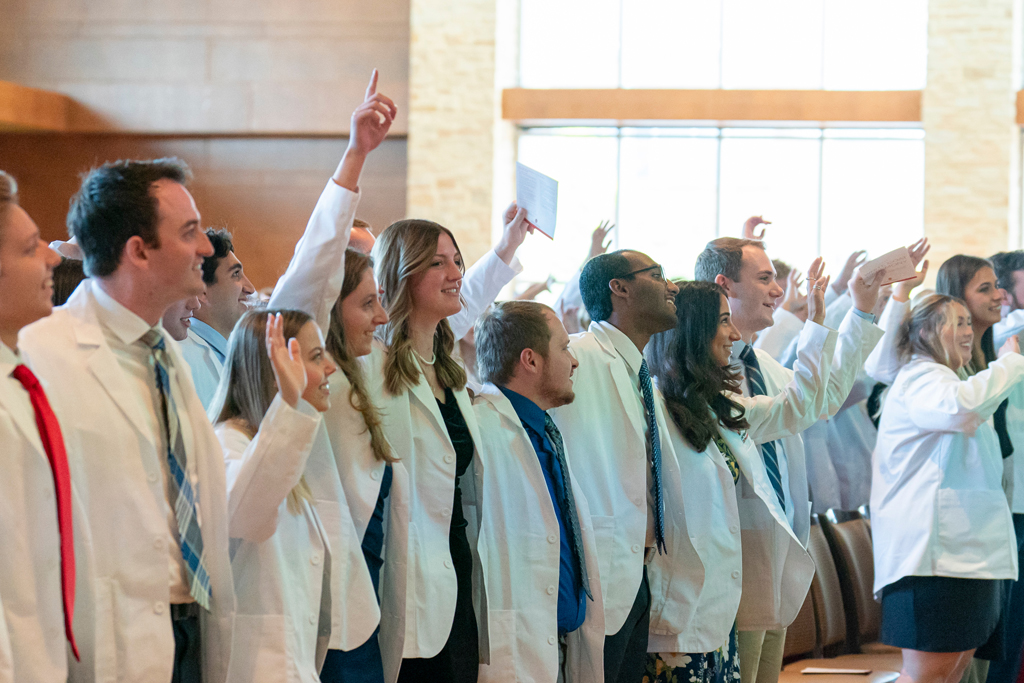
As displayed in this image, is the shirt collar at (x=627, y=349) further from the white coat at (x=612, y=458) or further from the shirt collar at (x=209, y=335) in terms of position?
the shirt collar at (x=209, y=335)

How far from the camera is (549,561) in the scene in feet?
9.43

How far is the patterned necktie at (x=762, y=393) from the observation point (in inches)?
148

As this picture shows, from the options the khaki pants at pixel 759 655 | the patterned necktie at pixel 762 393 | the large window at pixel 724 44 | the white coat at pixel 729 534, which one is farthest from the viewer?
the large window at pixel 724 44

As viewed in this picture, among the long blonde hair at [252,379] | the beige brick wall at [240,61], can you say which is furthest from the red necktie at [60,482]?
the beige brick wall at [240,61]

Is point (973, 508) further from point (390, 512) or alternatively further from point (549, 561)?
point (390, 512)

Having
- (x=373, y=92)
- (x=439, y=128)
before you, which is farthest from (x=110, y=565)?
(x=439, y=128)

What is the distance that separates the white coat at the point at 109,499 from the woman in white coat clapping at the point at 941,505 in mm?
2880

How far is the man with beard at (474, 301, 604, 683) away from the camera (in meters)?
2.80

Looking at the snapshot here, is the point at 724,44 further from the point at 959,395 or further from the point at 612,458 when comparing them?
the point at 612,458

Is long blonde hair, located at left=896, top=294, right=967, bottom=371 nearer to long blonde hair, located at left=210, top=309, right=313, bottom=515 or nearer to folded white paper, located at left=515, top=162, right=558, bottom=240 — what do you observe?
folded white paper, located at left=515, top=162, right=558, bottom=240

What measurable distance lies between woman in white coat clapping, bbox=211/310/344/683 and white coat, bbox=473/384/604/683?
0.63 meters

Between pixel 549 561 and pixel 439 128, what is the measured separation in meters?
8.82

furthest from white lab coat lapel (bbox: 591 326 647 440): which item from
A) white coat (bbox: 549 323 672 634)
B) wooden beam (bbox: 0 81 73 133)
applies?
wooden beam (bbox: 0 81 73 133)

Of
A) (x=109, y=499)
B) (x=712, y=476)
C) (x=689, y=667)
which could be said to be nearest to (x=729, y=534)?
(x=712, y=476)
